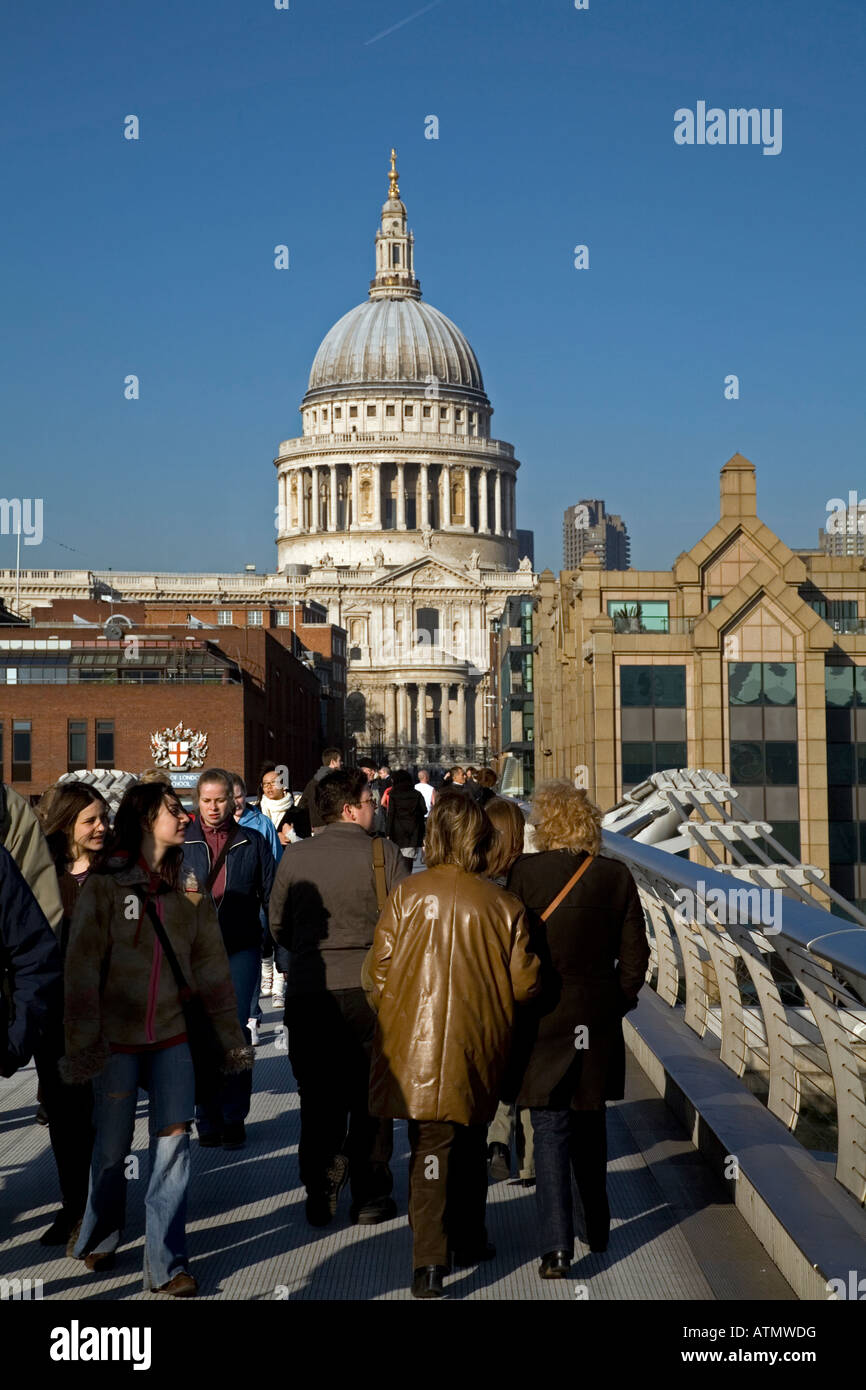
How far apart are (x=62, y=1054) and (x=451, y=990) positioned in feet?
5.18

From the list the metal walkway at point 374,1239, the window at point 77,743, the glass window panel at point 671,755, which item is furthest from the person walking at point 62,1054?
the window at point 77,743

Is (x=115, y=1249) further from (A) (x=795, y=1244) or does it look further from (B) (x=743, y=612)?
(B) (x=743, y=612)

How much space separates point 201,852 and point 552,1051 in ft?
8.65

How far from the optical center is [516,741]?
66750 millimetres

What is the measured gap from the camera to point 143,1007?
20.5 feet

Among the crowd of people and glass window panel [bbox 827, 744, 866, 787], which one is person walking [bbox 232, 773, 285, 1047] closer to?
the crowd of people

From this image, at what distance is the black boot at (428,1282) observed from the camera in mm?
5887

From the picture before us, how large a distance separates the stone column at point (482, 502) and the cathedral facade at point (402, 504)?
0.14m

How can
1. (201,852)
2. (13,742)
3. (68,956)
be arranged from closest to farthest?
(68,956) → (201,852) → (13,742)

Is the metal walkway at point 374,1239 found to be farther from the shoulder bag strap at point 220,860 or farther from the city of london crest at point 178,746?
the city of london crest at point 178,746

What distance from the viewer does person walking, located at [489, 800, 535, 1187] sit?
7527 mm

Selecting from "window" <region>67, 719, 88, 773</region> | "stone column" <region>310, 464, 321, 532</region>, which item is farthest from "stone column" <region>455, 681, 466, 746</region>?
"window" <region>67, 719, 88, 773</region>
